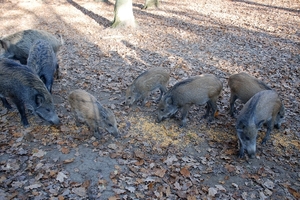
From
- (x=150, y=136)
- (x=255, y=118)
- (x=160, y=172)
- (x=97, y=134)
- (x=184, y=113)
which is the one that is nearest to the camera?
(x=160, y=172)

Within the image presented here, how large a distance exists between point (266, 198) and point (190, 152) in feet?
4.79

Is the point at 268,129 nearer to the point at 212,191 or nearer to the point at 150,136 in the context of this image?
the point at 212,191

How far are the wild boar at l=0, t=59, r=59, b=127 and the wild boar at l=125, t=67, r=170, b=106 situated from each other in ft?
5.95

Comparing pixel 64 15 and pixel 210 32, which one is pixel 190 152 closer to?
pixel 210 32

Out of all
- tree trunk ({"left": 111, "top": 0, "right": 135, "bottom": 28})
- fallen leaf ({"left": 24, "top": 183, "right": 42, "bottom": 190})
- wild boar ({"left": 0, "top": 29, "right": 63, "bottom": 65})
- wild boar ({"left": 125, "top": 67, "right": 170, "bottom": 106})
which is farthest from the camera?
tree trunk ({"left": 111, "top": 0, "right": 135, "bottom": 28})

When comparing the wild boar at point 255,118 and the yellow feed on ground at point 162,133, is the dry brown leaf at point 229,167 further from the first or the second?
the yellow feed on ground at point 162,133

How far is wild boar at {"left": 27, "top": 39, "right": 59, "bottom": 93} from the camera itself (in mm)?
5820

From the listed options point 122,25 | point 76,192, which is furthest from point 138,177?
point 122,25

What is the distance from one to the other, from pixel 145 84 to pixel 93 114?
5.47 feet

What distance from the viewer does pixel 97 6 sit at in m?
14.9

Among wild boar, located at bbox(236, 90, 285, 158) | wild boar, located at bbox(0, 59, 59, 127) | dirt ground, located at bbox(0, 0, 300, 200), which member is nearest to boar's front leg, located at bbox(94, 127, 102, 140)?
dirt ground, located at bbox(0, 0, 300, 200)

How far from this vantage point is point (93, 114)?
490 centimetres

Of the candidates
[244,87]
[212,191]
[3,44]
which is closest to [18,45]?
[3,44]

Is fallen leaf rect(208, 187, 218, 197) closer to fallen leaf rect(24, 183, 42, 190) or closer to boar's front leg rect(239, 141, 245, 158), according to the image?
boar's front leg rect(239, 141, 245, 158)
